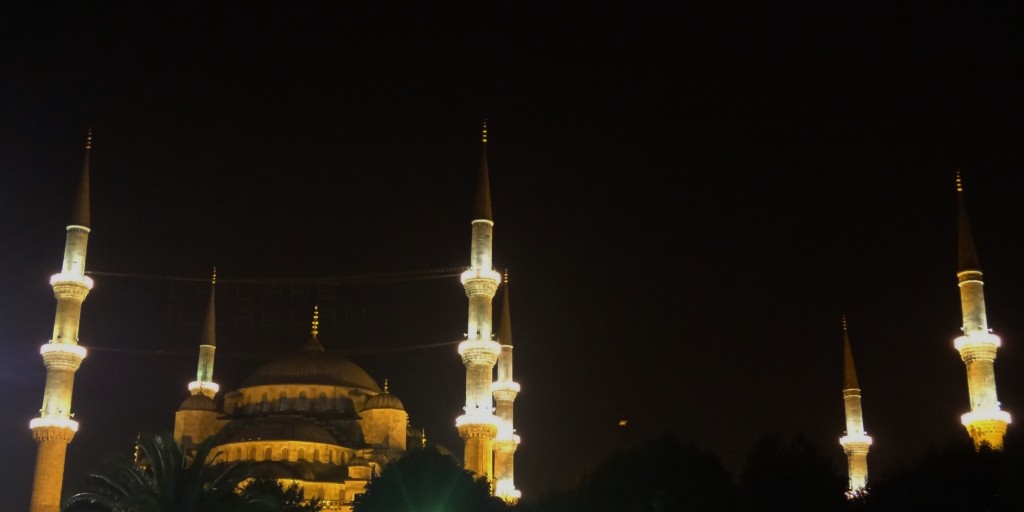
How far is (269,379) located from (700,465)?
1077 inches

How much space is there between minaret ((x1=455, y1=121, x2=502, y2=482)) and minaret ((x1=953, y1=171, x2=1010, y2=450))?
15110mm

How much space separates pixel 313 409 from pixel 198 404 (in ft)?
15.4

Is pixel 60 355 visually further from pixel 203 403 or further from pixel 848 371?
pixel 848 371

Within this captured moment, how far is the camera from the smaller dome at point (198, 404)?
51.3 meters

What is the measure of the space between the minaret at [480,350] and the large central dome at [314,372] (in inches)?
571

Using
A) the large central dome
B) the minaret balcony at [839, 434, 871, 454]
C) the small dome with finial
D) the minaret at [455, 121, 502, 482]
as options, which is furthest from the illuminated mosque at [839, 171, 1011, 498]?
the large central dome

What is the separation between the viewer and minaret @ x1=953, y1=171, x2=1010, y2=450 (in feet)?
129

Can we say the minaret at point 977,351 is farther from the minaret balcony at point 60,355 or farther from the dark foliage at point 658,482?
the minaret balcony at point 60,355

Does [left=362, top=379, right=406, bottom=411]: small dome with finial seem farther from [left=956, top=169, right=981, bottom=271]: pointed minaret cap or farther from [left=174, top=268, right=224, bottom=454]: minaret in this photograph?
[left=956, top=169, right=981, bottom=271]: pointed minaret cap

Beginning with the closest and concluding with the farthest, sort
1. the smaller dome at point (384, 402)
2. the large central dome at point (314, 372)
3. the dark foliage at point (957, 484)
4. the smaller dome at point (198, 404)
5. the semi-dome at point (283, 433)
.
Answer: the dark foliage at point (957, 484) < the semi-dome at point (283, 433) < the smaller dome at point (384, 402) < the smaller dome at point (198, 404) < the large central dome at point (314, 372)

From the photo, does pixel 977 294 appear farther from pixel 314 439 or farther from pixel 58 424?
pixel 58 424

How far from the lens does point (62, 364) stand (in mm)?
41594

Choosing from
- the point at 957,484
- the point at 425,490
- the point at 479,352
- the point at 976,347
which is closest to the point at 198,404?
the point at 479,352

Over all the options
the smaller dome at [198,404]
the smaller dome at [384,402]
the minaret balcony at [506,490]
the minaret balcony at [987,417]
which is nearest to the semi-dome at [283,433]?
the smaller dome at [384,402]
